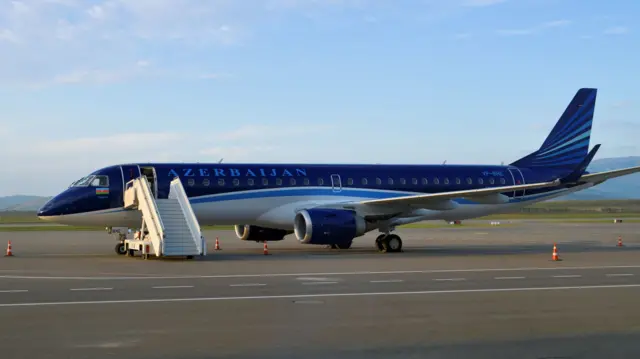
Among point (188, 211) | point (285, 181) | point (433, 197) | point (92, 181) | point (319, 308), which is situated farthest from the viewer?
point (285, 181)

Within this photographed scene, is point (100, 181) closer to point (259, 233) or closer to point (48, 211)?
point (48, 211)

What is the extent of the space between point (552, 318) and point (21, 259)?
62.2ft

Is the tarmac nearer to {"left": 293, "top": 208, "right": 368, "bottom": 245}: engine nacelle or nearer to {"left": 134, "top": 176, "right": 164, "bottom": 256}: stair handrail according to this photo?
{"left": 134, "top": 176, "right": 164, "bottom": 256}: stair handrail

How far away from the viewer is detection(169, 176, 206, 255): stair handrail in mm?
24531

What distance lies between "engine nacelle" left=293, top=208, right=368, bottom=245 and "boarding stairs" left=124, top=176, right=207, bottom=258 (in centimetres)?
411

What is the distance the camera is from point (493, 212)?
34.0 m

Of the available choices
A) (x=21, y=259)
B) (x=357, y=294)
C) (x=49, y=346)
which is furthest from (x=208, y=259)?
(x=49, y=346)

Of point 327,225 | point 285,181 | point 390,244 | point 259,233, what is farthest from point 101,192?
point 390,244

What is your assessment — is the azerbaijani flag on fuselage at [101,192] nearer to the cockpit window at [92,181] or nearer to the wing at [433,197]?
the cockpit window at [92,181]

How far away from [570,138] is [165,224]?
1999 centimetres

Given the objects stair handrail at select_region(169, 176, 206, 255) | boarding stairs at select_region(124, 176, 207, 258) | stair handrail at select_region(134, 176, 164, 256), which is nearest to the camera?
stair handrail at select_region(134, 176, 164, 256)

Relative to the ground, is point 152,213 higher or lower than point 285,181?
lower

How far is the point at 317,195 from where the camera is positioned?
1195 inches

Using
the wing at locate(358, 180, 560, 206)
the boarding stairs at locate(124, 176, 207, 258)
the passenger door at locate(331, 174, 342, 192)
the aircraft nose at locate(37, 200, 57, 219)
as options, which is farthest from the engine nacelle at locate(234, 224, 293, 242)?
the aircraft nose at locate(37, 200, 57, 219)
